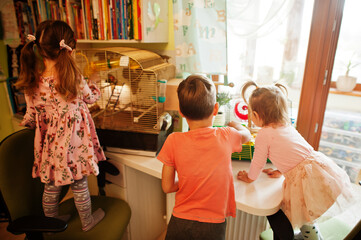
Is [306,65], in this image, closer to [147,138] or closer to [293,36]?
[293,36]

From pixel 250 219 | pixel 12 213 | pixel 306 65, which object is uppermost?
pixel 306 65

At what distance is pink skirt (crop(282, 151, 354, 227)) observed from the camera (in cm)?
93

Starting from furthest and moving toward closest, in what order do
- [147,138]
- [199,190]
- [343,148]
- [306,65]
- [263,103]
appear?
[343,148] < [306,65] < [147,138] < [263,103] < [199,190]

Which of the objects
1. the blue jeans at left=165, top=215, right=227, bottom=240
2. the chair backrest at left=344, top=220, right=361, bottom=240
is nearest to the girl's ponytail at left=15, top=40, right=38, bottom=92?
the blue jeans at left=165, top=215, right=227, bottom=240

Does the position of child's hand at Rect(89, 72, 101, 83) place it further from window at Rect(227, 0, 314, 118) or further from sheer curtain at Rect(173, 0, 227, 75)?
window at Rect(227, 0, 314, 118)

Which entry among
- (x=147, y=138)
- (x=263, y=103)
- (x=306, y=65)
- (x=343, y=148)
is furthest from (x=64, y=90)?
(x=343, y=148)

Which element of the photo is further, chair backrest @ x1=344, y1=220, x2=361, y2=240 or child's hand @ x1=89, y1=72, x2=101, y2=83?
child's hand @ x1=89, y1=72, x2=101, y2=83

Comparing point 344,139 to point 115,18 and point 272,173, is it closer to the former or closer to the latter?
point 272,173

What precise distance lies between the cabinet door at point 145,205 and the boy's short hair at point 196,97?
67 centimetres

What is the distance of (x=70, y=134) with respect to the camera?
1.12 m

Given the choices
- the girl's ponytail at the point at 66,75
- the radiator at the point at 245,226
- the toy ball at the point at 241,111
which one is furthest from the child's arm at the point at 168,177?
the toy ball at the point at 241,111

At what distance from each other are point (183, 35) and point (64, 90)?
0.80 meters

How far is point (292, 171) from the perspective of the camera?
3.26ft

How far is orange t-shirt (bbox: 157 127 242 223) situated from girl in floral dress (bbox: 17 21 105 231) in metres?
0.49
